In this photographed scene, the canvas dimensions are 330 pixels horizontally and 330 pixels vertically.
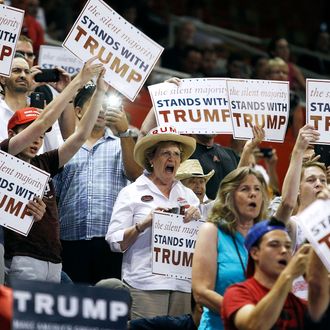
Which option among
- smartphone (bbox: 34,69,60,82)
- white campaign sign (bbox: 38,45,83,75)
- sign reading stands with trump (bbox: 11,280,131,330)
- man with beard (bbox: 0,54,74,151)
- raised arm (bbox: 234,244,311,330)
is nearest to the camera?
sign reading stands with trump (bbox: 11,280,131,330)

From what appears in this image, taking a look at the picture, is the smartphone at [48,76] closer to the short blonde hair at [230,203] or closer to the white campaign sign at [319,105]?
the white campaign sign at [319,105]

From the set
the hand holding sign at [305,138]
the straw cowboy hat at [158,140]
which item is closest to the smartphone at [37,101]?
the straw cowboy hat at [158,140]

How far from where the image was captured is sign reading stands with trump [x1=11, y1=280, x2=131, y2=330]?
281 inches

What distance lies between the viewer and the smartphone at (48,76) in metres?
10.4

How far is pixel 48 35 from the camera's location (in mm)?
15516

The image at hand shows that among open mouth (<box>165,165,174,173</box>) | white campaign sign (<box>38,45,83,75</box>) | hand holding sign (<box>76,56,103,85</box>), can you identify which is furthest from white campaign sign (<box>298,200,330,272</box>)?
white campaign sign (<box>38,45,83,75</box>)

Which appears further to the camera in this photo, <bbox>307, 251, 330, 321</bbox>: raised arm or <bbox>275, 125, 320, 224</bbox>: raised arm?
<bbox>275, 125, 320, 224</bbox>: raised arm

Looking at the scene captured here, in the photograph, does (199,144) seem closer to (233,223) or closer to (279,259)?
(233,223)

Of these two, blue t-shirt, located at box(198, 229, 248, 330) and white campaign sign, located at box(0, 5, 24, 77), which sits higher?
white campaign sign, located at box(0, 5, 24, 77)

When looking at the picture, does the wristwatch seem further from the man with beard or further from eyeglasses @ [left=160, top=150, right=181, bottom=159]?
the man with beard

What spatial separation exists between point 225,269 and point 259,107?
2.00m

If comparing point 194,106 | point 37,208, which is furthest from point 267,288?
point 194,106

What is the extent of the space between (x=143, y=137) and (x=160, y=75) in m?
4.68

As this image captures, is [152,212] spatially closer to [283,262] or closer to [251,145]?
[251,145]
